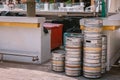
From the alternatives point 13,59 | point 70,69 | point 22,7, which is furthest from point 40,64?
point 22,7

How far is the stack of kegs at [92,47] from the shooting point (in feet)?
16.5

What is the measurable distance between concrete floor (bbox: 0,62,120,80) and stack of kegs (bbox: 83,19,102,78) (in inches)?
9.8

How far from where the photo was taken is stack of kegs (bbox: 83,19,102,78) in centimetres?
504

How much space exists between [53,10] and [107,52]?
908cm

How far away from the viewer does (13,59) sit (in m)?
6.73

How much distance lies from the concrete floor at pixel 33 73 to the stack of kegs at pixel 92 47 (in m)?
0.25

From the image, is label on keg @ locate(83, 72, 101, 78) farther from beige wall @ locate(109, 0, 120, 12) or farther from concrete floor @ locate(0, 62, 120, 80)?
beige wall @ locate(109, 0, 120, 12)

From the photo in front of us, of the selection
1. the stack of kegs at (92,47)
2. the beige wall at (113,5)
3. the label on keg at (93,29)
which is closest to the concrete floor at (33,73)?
the stack of kegs at (92,47)

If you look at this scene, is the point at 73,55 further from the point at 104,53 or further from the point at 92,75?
the point at 104,53

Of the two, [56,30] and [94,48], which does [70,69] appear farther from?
[56,30]

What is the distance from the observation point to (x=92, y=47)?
5.06 metres

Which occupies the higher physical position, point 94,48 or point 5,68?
point 94,48

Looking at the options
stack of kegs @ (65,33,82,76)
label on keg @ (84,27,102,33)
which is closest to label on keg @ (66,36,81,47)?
stack of kegs @ (65,33,82,76)

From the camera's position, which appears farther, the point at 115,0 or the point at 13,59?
the point at 115,0
